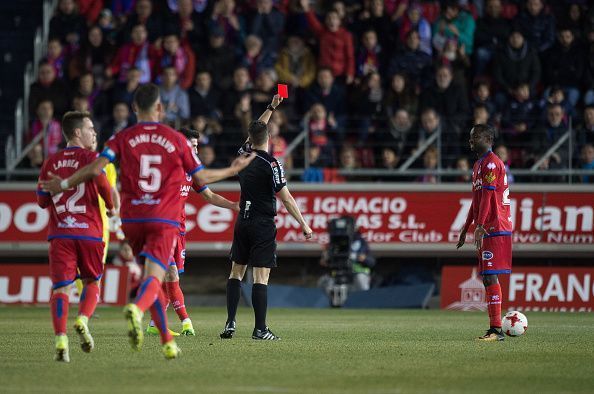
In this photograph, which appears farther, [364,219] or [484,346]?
[364,219]

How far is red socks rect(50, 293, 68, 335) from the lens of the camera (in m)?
9.71

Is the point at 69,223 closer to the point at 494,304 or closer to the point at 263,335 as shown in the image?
the point at 263,335

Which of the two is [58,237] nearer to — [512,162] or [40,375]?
[40,375]

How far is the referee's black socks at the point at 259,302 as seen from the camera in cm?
1245

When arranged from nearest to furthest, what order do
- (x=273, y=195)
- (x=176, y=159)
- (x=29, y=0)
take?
(x=176, y=159), (x=273, y=195), (x=29, y=0)

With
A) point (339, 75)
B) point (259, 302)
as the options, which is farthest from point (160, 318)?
point (339, 75)

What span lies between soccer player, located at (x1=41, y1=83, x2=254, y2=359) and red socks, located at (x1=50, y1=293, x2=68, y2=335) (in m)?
0.90

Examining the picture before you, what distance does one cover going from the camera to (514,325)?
43.4ft

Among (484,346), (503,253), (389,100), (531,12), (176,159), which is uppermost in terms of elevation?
(531,12)

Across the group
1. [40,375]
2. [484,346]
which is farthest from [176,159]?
[484,346]

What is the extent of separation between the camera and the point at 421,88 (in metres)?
22.9

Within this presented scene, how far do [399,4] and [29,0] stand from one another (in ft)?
28.8

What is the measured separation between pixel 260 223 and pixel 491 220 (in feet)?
8.66

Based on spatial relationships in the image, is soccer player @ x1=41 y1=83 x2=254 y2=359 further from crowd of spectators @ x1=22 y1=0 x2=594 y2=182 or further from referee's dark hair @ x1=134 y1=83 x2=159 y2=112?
crowd of spectators @ x1=22 y1=0 x2=594 y2=182
